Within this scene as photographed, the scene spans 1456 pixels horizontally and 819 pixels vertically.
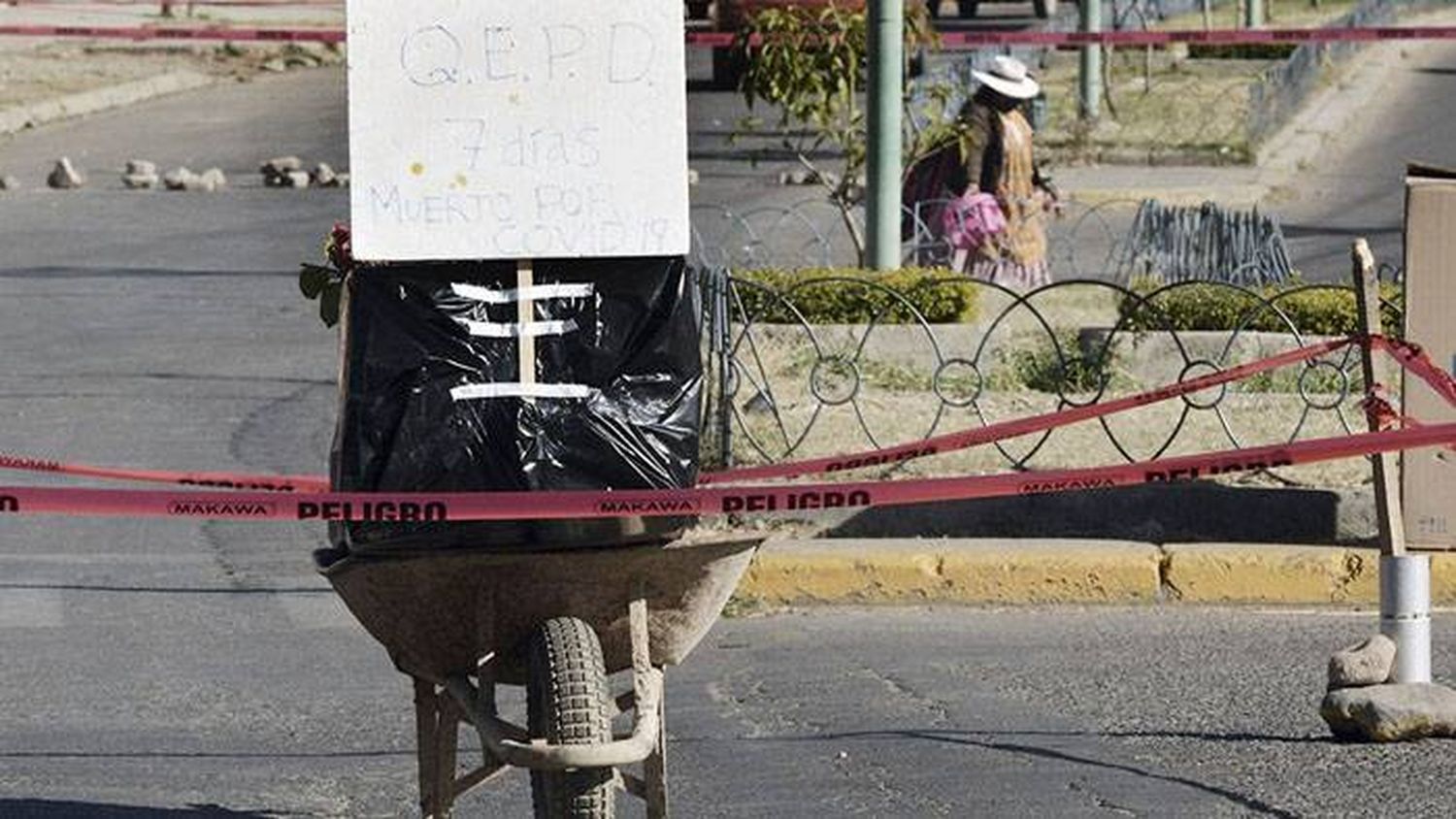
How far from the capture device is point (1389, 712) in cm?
779

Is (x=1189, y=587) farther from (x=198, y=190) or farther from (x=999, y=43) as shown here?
(x=999, y=43)

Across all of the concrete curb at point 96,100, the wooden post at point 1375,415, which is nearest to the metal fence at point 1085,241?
the wooden post at point 1375,415

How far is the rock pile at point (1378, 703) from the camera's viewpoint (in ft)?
25.6

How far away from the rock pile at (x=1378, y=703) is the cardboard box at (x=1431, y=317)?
40cm

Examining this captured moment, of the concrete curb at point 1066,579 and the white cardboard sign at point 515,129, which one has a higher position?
the white cardboard sign at point 515,129

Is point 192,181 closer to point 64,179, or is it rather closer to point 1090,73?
point 64,179

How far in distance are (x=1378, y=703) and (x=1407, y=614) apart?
33cm

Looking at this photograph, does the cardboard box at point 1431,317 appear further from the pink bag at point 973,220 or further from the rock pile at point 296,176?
the rock pile at point 296,176

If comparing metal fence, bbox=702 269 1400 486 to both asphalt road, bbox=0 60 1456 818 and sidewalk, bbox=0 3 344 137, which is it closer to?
asphalt road, bbox=0 60 1456 818

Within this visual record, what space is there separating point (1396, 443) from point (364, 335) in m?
2.23

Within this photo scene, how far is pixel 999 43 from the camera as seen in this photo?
24031 mm

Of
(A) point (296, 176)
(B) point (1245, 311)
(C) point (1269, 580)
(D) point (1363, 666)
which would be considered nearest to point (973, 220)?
(B) point (1245, 311)

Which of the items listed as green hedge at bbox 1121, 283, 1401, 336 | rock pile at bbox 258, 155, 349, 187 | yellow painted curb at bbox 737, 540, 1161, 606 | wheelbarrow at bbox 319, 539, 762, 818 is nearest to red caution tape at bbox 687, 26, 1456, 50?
rock pile at bbox 258, 155, 349, 187

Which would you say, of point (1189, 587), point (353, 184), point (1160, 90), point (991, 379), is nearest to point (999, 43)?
point (1160, 90)
